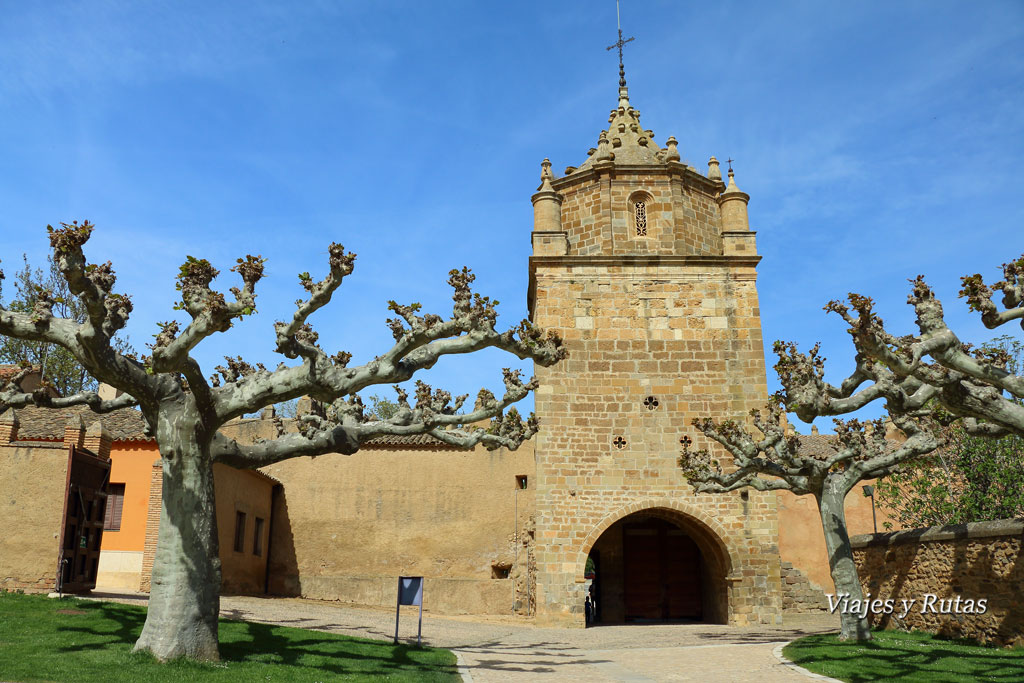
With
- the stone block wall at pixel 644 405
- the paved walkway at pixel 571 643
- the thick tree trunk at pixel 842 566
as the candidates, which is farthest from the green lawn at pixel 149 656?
the stone block wall at pixel 644 405

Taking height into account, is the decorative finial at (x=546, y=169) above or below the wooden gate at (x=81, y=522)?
above

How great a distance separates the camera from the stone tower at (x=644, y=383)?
1917cm

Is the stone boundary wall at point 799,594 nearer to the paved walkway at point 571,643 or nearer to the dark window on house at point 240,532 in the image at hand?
the paved walkway at point 571,643

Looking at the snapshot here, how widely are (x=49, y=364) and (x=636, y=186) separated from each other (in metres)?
21.0

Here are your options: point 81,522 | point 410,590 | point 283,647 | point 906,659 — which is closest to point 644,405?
point 410,590

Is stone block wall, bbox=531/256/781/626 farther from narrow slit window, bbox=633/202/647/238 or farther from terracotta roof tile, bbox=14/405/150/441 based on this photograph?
terracotta roof tile, bbox=14/405/150/441

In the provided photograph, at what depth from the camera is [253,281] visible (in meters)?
9.55

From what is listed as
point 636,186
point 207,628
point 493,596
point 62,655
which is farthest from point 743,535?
point 62,655

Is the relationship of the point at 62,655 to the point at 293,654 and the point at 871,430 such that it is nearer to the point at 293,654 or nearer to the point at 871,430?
the point at 293,654

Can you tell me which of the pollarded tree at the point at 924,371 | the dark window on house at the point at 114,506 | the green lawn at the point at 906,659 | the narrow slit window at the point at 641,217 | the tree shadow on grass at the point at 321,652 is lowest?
the green lawn at the point at 906,659

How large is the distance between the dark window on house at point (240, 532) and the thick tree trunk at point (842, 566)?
14.5m

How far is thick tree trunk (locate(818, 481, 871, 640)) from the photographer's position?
13.8 m

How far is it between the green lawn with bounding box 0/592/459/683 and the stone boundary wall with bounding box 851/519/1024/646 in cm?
847

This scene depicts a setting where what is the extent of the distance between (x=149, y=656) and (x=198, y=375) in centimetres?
320
